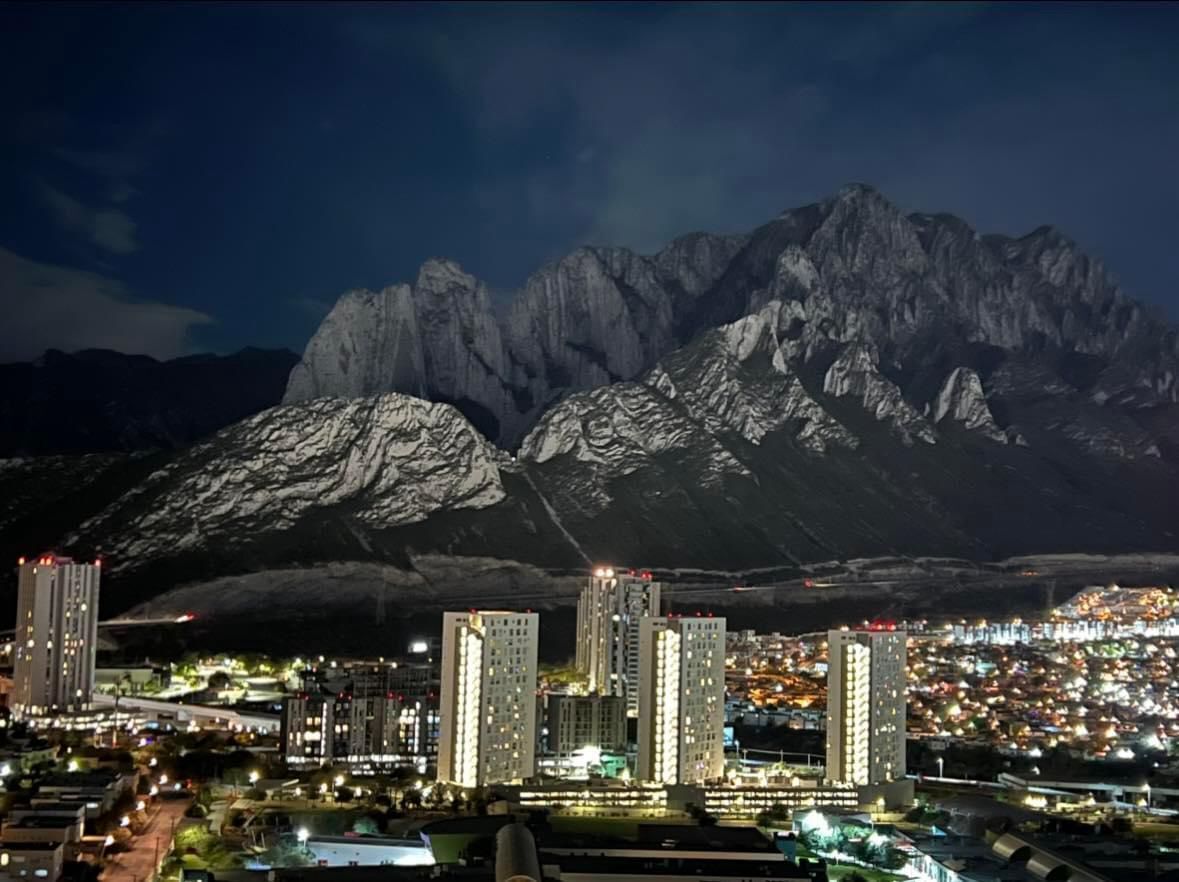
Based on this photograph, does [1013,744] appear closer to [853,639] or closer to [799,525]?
[853,639]

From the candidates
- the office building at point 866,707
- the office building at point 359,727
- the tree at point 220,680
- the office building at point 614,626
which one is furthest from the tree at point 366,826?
the tree at point 220,680

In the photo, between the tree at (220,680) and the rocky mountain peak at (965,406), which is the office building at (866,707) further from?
the rocky mountain peak at (965,406)

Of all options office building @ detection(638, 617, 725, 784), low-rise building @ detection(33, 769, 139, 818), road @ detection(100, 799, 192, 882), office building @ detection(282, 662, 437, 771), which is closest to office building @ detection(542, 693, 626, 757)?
office building @ detection(282, 662, 437, 771)

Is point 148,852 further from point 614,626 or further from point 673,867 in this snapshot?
point 614,626

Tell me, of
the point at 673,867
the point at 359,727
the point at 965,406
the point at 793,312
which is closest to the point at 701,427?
the point at 793,312

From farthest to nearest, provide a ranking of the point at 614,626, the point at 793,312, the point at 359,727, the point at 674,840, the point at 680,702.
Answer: the point at 793,312, the point at 614,626, the point at 359,727, the point at 680,702, the point at 674,840

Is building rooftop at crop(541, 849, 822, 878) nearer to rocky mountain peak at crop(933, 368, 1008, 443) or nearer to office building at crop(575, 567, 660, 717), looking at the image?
office building at crop(575, 567, 660, 717)
